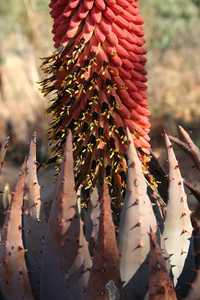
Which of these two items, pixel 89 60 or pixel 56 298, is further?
pixel 89 60

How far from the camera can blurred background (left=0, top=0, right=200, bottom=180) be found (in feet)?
43.7

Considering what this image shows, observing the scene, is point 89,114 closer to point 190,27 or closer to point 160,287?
point 160,287

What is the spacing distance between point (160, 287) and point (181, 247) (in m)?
0.58

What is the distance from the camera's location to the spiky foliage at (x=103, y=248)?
9.23 feet

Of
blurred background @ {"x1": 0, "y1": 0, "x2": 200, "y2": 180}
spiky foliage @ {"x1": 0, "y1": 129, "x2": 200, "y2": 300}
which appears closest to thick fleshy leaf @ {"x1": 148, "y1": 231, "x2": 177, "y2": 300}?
spiky foliage @ {"x1": 0, "y1": 129, "x2": 200, "y2": 300}

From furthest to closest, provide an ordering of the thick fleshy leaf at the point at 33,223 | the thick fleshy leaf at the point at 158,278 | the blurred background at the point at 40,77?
1. the blurred background at the point at 40,77
2. the thick fleshy leaf at the point at 33,223
3. the thick fleshy leaf at the point at 158,278

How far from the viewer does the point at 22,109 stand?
15.2 metres

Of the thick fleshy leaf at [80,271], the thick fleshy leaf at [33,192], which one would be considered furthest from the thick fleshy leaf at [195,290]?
the thick fleshy leaf at [33,192]

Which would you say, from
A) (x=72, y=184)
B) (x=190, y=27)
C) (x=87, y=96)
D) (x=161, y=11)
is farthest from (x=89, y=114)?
(x=161, y=11)

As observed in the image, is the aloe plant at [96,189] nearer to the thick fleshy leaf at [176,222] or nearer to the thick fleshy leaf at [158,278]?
the thick fleshy leaf at [176,222]

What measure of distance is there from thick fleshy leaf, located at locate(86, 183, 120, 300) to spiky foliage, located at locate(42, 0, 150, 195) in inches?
26.1

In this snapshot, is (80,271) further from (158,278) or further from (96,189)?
(96,189)

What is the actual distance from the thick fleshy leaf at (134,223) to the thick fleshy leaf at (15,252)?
452mm

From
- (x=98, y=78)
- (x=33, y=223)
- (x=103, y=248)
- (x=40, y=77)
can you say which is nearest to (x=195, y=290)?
(x=103, y=248)
